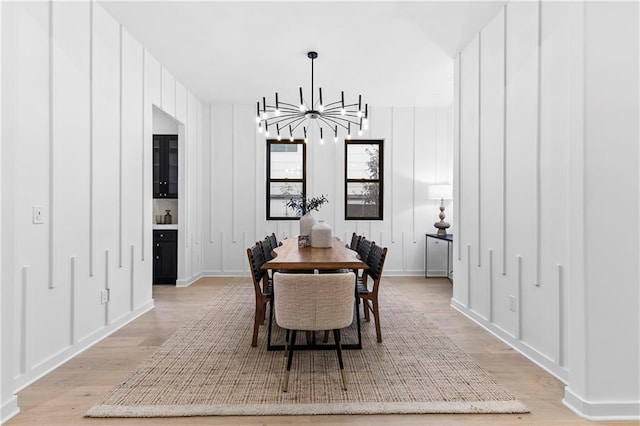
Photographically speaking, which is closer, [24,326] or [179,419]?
[179,419]

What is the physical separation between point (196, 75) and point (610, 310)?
4958 mm

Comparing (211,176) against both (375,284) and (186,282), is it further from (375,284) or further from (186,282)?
(375,284)

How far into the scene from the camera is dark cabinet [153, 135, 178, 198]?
5.67 metres

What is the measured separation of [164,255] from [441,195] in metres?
4.38

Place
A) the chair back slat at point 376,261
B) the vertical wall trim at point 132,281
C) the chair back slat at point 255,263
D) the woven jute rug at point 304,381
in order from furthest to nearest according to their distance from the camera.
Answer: the vertical wall trim at point 132,281
the chair back slat at point 376,261
the chair back slat at point 255,263
the woven jute rug at point 304,381

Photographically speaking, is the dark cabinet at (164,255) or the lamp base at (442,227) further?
the lamp base at (442,227)

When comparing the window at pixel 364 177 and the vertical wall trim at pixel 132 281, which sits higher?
the window at pixel 364 177

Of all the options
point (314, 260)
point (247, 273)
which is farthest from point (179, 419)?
point (247, 273)

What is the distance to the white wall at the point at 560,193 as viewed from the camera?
2055 mm

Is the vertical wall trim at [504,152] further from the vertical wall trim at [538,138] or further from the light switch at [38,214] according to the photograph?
the light switch at [38,214]

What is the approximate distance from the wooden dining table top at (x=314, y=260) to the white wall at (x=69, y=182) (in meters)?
1.51

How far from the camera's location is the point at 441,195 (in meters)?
6.06

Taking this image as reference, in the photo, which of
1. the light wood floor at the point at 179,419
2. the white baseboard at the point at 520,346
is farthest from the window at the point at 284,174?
the white baseboard at the point at 520,346

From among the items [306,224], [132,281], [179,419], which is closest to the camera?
[179,419]
